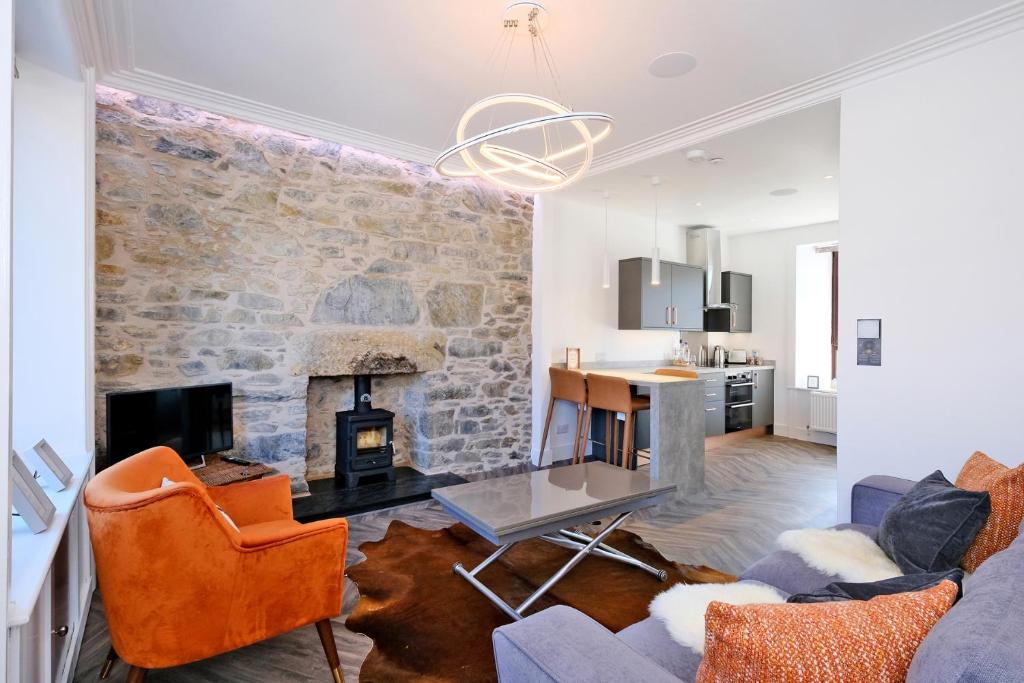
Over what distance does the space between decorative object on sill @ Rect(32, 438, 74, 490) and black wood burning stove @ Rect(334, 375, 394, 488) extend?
208 centimetres

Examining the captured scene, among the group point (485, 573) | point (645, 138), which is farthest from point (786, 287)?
point (485, 573)

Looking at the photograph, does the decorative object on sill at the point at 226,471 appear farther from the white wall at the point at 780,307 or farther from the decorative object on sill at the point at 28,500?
the white wall at the point at 780,307

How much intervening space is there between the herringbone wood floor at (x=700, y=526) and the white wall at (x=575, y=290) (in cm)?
162

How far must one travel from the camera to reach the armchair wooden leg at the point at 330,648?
1845mm

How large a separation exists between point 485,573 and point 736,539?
1640 millimetres

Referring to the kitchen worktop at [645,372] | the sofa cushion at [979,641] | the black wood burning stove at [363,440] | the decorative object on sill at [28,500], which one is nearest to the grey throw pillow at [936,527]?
the sofa cushion at [979,641]

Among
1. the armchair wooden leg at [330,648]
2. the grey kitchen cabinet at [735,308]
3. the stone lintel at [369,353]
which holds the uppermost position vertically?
the grey kitchen cabinet at [735,308]

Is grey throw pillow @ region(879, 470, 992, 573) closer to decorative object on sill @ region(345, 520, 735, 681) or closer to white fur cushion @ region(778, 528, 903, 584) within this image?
white fur cushion @ region(778, 528, 903, 584)

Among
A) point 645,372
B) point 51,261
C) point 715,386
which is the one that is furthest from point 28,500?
point 715,386

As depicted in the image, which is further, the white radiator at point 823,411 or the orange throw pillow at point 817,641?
the white radiator at point 823,411

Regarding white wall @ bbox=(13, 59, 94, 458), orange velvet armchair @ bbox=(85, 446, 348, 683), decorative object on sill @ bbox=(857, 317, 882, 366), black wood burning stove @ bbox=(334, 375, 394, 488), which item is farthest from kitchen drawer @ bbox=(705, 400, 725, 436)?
white wall @ bbox=(13, 59, 94, 458)

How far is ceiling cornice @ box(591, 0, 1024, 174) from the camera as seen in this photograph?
2.49 m

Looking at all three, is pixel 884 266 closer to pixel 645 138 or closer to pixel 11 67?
pixel 645 138

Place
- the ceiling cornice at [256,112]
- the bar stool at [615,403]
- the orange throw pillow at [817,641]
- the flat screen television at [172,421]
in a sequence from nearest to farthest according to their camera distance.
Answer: the orange throw pillow at [817,641] → the flat screen television at [172,421] → the ceiling cornice at [256,112] → the bar stool at [615,403]
